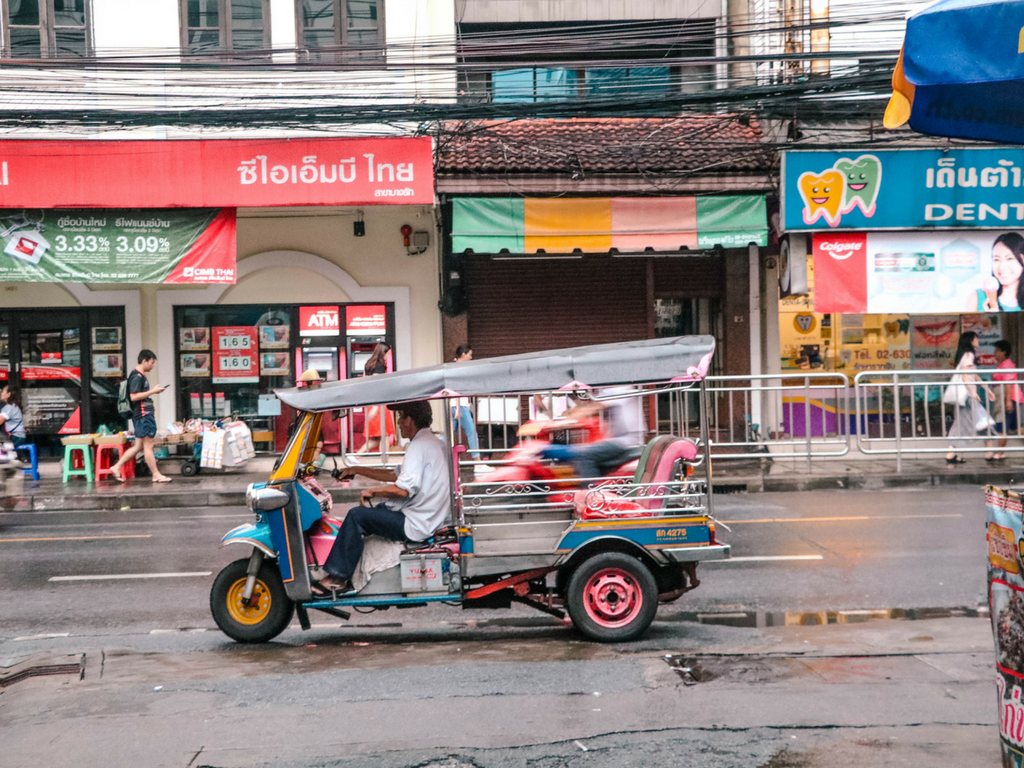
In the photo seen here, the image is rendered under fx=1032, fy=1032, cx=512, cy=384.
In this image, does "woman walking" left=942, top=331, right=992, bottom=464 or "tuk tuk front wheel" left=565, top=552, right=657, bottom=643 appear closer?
"tuk tuk front wheel" left=565, top=552, right=657, bottom=643

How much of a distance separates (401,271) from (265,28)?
452 centimetres

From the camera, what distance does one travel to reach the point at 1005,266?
16.4 m

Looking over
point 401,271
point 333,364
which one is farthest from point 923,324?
point 333,364

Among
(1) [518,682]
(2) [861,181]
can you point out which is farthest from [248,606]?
(2) [861,181]

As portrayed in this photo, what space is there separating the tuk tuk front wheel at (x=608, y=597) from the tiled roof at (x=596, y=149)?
10400 mm

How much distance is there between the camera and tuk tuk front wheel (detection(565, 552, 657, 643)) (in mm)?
6711

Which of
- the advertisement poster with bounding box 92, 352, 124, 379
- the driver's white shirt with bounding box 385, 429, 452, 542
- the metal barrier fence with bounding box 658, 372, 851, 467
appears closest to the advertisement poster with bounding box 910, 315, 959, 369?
the metal barrier fence with bounding box 658, 372, 851, 467

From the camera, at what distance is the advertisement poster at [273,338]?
17453 mm

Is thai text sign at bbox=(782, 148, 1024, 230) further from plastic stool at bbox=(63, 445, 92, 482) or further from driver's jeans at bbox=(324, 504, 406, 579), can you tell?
plastic stool at bbox=(63, 445, 92, 482)

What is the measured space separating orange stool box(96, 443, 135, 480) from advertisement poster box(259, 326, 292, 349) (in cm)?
279

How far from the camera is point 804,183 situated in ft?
53.3

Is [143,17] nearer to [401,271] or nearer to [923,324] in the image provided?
[401,271]

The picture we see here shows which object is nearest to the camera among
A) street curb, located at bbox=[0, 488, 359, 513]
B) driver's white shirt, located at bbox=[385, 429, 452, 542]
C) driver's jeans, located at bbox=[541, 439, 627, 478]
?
driver's white shirt, located at bbox=[385, 429, 452, 542]

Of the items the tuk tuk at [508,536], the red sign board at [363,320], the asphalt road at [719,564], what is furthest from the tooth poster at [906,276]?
the tuk tuk at [508,536]
